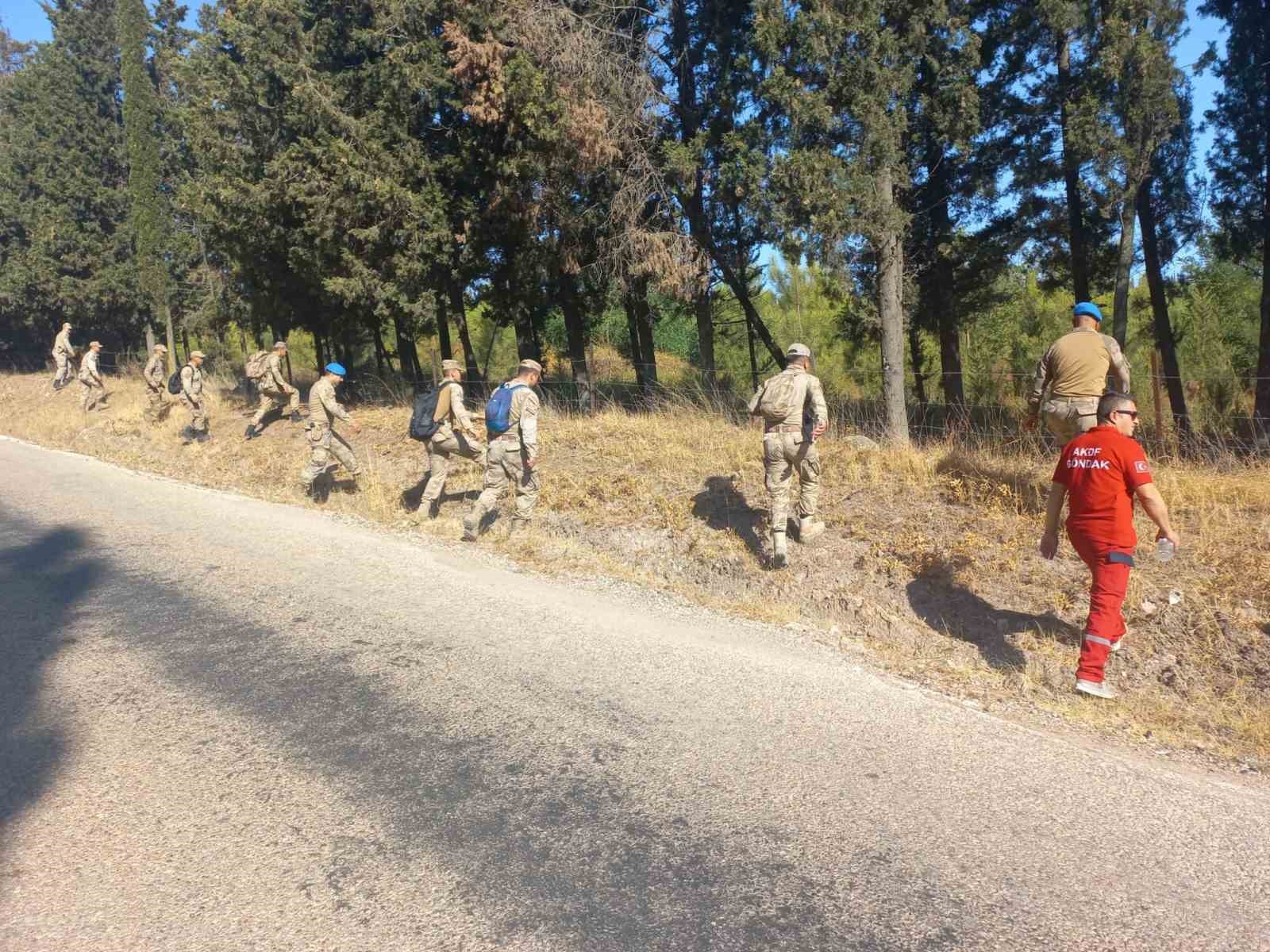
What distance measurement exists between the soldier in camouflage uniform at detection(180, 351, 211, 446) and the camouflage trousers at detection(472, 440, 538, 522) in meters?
9.97

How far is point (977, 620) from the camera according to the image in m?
7.04

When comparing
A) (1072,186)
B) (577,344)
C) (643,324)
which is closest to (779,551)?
(1072,186)

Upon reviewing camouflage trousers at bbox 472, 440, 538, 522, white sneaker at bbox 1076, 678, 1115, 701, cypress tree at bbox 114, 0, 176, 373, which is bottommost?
white sneaker at bbox 1076, 678, 1115, 701

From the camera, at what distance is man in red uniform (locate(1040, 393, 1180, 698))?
5.39 metres

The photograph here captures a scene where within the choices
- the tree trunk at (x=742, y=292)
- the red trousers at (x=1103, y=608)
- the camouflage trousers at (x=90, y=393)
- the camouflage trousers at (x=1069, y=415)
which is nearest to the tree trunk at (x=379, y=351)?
the camouflage trousers at (x=90, y=393)

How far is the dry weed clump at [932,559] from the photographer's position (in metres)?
5.94

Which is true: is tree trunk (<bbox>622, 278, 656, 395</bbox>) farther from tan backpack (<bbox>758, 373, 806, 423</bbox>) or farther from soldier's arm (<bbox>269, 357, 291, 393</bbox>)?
tan backpack (<bbox>758, 373, 806, 423</bbox>)

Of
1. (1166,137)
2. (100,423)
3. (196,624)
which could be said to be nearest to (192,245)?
(100,423)

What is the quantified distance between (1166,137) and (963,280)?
5.44 metres

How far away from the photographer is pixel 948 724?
196 inches

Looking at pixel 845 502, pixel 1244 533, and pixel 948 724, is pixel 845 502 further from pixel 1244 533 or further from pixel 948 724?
pixel 948 724

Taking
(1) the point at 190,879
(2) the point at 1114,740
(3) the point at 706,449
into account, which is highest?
(3) the point at 706,449

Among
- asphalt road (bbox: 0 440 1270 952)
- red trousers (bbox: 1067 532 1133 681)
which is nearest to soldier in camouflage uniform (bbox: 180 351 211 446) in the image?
asphalt road (bbox: 0 440 1270 952)

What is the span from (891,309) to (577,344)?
759 centimetres
